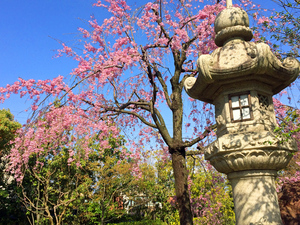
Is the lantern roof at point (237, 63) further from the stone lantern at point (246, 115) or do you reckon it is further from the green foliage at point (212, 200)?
the green foliage at point (212, 200)

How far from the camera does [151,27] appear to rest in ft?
24.5

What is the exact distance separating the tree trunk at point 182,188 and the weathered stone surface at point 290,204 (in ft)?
6.52

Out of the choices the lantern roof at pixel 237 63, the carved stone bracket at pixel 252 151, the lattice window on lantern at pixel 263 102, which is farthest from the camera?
the lattice window on lantern at pixel 263 102

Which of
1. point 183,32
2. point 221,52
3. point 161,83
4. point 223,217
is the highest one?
point 183,32

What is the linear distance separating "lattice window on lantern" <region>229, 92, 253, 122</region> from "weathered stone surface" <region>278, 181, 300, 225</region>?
7.84 ft

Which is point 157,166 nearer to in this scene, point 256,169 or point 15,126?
point 15,126

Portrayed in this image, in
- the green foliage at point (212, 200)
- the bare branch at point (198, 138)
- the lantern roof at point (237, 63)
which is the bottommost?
the green foliage at point (212, 200)

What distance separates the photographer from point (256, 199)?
150 inches

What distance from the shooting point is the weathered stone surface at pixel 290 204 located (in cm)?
489

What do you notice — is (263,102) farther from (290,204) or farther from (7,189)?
(7,189)

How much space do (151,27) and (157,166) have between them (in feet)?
36.1

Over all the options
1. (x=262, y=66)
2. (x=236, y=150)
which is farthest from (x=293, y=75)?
(x=236, y=150)

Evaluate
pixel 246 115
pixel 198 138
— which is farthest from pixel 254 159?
pixel 198 138

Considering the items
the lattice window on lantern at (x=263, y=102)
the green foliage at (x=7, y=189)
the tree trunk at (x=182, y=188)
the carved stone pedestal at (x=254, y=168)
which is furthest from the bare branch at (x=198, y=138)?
the green foliage at (x=7, y=189)
